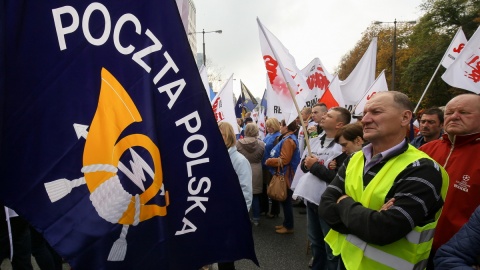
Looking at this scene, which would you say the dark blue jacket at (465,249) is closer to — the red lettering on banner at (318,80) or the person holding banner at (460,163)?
the person holding banner at (460,163)

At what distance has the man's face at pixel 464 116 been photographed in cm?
229

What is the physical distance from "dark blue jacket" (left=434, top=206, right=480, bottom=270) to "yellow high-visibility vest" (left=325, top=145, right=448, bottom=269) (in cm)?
15

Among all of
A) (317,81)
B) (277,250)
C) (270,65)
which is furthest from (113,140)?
(317,81)

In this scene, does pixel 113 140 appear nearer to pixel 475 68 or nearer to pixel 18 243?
pixel 18 243

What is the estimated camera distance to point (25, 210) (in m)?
1.13

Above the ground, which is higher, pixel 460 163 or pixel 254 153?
pixel 460 163

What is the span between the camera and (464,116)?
7.60 feet

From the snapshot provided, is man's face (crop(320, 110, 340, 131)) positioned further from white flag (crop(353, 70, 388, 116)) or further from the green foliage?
the green foliage

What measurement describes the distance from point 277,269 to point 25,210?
3554mm

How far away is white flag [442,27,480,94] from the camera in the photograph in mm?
5379

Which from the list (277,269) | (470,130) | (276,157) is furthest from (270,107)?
(470,130)

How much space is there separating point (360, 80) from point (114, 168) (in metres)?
6.75

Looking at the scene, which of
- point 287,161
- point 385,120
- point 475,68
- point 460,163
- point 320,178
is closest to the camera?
point 385,120

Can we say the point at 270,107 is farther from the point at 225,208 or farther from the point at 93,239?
the point at 93,239
